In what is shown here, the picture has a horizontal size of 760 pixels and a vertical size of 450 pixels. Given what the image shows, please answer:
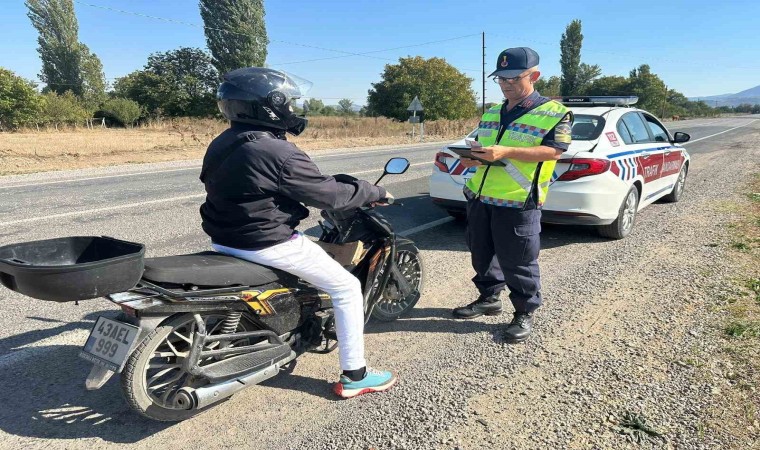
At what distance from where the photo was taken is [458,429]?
259cm

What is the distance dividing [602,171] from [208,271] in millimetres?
4494

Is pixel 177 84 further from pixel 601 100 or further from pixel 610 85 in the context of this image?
pixel 610 85

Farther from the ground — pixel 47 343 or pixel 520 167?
pixel 520 167

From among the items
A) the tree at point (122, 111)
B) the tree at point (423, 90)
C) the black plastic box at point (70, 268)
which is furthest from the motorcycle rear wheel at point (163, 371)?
the tree at point (423, 90)

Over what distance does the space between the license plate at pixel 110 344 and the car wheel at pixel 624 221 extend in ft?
17.2

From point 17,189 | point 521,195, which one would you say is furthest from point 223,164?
point 17,189

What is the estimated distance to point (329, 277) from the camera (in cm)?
277

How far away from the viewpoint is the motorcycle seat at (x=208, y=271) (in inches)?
92.7

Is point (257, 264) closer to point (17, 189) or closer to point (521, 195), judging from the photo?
point (521, 195)

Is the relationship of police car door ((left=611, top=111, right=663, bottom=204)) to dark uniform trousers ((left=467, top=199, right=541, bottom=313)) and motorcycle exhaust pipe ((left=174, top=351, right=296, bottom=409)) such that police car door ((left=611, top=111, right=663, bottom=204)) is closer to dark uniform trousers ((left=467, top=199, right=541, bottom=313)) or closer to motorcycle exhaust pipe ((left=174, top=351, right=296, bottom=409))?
dark uniform trousers ((left=467, top=199, right=541, bottom=313))

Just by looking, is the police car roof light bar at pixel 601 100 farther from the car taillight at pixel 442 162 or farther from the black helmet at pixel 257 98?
the black helmet at pixel 257 98

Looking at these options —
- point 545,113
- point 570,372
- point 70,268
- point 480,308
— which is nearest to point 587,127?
point 545,113

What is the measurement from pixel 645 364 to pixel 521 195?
133cm

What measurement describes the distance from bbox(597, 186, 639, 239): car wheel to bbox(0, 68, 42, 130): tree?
42.5 m
